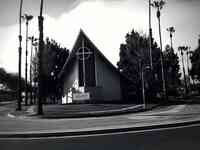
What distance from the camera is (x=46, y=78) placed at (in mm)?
42500

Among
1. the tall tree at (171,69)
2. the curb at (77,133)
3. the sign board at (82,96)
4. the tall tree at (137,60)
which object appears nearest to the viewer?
the curb at (77,133)

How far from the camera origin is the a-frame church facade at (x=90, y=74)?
33531 millimetres

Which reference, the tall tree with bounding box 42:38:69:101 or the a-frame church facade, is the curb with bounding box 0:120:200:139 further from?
the tall tree with bounding box 42:38:69:101

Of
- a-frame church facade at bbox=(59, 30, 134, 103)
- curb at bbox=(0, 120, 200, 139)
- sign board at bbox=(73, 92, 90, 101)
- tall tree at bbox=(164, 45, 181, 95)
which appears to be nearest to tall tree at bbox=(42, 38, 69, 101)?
a-frame church facade at bbox=(59, 30, 134, 103)

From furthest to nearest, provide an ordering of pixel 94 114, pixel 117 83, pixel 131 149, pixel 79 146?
pixel 117 83, pixel 94 114, pixel 79 146, pixel 131 149

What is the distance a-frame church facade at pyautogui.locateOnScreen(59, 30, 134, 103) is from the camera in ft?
110

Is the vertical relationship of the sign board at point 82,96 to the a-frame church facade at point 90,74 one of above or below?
below

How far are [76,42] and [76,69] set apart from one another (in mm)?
4010

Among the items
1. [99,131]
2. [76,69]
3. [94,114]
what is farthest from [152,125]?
[76,69]

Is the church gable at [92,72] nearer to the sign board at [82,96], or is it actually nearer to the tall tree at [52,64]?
the sign board at [82,96]

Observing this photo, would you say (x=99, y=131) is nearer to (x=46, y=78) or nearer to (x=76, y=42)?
(x=76, y=42)

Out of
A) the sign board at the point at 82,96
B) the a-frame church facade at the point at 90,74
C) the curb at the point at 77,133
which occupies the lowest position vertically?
the curb at the point at 77,133

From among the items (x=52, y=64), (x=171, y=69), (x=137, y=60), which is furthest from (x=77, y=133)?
(x=171, y=69)

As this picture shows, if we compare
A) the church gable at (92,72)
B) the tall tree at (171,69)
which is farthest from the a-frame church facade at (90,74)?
the tall tree at (171,69)
